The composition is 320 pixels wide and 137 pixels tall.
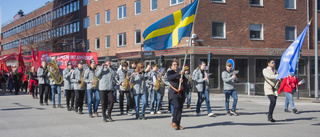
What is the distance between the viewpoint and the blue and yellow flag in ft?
33.3

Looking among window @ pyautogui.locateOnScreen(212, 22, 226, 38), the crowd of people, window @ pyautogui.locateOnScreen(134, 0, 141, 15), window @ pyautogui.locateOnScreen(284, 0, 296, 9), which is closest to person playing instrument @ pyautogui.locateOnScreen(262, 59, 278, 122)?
the crowd of people

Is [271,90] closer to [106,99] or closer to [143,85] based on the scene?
[143,85]

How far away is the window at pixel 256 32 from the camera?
3012 cm

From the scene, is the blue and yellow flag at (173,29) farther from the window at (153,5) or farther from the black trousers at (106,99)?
the window at (153,5)

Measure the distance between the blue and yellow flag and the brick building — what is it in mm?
15006

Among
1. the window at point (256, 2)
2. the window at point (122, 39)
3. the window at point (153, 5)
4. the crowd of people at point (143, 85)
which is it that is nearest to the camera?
the crowd of people at point (143, 85)

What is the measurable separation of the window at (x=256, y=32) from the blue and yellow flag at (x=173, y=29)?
20.9 m

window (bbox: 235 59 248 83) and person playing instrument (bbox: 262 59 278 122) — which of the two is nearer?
person playing instrument (bbox: 262 59 278 122)

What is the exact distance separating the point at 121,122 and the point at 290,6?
85.1 feet

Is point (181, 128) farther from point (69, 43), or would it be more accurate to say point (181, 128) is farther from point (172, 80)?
point (69, 43)

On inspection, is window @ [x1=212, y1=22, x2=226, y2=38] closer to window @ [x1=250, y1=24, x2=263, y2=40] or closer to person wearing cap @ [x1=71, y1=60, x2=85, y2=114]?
window @ [x1=250, y1=24, x2=263, y2=40]

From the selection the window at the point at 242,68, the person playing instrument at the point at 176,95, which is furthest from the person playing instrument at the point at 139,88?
the window at the point at 242,68

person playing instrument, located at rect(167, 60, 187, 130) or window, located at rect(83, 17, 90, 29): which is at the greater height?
window, located at rect(83, 17, 90, 29)

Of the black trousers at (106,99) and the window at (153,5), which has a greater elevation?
the window at (153,5)
